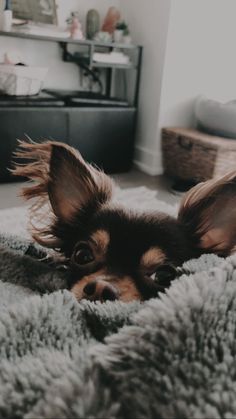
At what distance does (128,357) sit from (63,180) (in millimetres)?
726

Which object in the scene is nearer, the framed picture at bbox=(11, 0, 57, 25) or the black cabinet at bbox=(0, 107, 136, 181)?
the black cabinet at bbox=(0, 107, 136, 181)

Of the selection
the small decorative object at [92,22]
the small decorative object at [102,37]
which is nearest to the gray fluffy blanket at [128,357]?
the small decorative object at [102,37]

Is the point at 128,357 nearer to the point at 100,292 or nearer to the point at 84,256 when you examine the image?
the point at 100,292

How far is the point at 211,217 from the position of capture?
39.8 inches

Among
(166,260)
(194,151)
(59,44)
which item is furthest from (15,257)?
(59,44)

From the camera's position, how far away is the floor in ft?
9.06

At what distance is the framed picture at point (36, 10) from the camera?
342 cm

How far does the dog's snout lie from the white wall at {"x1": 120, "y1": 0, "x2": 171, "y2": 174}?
316 centimetres

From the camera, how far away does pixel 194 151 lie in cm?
336

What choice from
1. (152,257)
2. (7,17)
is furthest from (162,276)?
(7,17)

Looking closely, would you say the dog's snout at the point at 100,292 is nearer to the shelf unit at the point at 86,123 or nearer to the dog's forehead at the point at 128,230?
the dog's forehead at the point at 128,230

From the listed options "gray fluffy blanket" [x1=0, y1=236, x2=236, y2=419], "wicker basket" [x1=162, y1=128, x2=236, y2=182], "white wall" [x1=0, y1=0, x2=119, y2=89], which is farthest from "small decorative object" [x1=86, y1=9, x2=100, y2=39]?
"gray fluffy blanket" [x1=0, y1=236, x2=236, y2=419]

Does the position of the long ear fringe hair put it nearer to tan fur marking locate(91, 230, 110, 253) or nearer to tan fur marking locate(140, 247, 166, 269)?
tan fur marking locate(91, 230, 110, 253)

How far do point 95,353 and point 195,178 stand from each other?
10.2 ft
